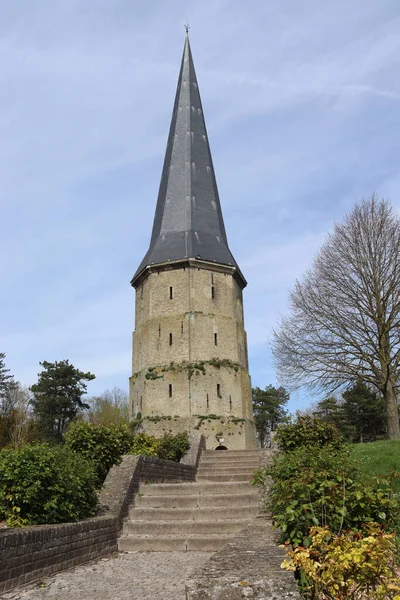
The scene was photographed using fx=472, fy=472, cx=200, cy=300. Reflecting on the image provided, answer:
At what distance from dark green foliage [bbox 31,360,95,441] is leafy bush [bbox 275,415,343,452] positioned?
2966 centimetres

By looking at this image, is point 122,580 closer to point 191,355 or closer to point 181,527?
point 181,527

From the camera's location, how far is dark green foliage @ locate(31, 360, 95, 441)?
38219 mm

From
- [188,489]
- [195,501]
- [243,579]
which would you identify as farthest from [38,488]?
[243,579]

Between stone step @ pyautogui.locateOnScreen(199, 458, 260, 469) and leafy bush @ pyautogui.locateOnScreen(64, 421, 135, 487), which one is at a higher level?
leafy bush @ pyautogui.locateOnScreen(64, 421, 135, 487)

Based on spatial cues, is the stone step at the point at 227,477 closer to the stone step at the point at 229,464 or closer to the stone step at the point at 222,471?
the stone step at the point at 222,471

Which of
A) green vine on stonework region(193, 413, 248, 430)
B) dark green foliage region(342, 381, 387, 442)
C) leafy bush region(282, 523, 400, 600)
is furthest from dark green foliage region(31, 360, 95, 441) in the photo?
leafy bush region(282, 523, 400, 600)

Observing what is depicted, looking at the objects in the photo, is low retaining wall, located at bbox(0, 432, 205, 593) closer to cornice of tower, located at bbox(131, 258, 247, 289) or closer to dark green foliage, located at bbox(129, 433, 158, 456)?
dark green foliage, located at bbox(129, 433, 158, 456)

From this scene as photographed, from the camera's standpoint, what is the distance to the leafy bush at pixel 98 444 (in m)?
9.83

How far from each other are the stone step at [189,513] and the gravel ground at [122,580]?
127 cm

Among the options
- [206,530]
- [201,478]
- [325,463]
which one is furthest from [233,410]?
[325,463]

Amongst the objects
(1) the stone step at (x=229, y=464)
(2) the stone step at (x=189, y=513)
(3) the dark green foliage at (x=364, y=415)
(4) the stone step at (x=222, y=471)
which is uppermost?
(3) the dark green foliage at (x=364, y=415)

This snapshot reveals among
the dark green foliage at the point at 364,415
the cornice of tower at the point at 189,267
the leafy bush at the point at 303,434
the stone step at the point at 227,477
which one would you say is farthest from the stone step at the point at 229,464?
the dark green foliage at the point at 364,415

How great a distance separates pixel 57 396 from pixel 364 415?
90.4 ft

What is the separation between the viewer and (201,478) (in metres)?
13.5
